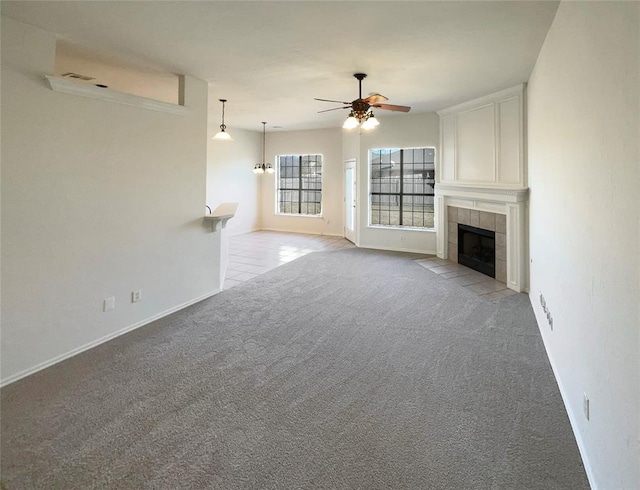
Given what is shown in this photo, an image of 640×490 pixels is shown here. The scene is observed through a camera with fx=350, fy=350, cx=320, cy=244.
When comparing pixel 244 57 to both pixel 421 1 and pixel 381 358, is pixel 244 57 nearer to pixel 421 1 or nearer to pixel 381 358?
pixel 421 1

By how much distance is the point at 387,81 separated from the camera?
4.67 meters

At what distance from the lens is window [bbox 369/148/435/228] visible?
7863 mm

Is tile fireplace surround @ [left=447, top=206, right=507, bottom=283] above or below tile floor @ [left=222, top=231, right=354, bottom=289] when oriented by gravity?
above

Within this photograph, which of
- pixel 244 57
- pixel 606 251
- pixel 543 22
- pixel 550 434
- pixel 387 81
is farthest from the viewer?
pixel 387 81

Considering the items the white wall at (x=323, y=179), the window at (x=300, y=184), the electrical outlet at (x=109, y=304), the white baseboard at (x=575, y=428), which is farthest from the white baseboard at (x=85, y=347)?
the window at (x=300, y=184)

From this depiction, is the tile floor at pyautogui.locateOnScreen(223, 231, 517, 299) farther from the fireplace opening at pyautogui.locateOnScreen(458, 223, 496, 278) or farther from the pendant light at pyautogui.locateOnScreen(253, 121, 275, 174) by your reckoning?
the pendant light at pyautogui.locateOnScreen(253, 121, 275, 174)

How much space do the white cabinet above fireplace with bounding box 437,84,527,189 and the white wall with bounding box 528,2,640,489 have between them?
2241 mm

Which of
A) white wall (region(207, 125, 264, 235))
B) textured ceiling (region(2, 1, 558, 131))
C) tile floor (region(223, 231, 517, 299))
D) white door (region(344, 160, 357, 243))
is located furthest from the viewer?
white wall (region(207, 125, 264, 235))

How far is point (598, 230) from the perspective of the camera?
5.56ft

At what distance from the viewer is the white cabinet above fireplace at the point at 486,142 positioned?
4.99 meters

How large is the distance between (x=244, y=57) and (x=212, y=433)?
3.54 metres

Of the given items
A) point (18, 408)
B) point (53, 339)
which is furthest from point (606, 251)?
point (53, 339)

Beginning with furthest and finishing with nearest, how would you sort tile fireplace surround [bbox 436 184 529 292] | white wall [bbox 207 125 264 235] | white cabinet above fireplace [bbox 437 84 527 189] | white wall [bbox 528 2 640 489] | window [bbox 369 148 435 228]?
white wall [bbox 207 125 264 235], window [bbox 369 148 435 228], white cabinet above fireplace [bbox 437 84 527 189], tile fireplace surround [bbox 436 184 529 292], white wall [bbox 528 2 640 489]

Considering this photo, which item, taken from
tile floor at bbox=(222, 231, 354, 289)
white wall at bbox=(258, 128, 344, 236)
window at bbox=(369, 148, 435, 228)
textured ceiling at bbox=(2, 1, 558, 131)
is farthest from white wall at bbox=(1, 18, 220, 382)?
white wall at bbox=(258, 128, 344, 236)
